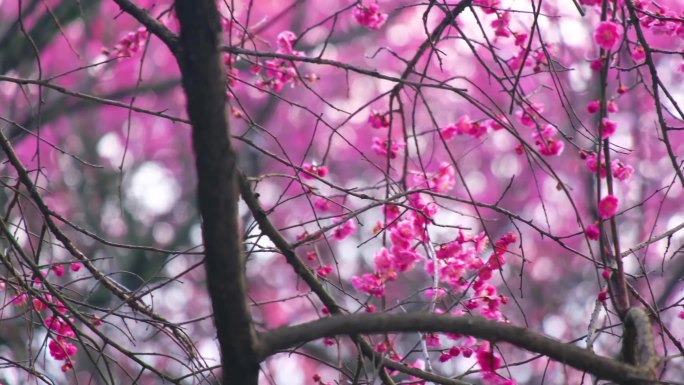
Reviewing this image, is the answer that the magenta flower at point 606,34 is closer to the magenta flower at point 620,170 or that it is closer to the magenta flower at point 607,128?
the magenta flower at point 607,128

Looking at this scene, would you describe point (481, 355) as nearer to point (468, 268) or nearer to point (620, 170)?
point (468, 268)

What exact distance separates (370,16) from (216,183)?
168cm

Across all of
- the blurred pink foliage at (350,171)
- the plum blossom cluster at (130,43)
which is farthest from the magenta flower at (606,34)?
the plum blossom cluster at (130,43)

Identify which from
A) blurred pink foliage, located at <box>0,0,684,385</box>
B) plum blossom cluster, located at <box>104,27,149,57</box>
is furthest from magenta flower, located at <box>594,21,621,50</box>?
plum blossom cluster, located at <box>104,27,149,57</box>

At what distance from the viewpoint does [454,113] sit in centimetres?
1169

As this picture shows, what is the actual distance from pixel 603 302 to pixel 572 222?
8731 millimetres

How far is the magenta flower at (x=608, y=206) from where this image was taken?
2.18m

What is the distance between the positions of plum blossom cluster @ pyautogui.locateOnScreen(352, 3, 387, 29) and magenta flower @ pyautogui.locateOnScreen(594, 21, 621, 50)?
1.00 metres

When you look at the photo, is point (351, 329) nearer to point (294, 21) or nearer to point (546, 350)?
point (546, 350)

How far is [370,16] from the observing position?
10.6 ft

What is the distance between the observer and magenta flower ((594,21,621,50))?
8.06ft

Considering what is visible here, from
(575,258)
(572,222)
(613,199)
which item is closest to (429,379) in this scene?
(613,199)

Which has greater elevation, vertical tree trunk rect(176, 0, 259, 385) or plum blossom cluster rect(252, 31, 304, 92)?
plum blossom cluster rect(252, 31, 304, 92)

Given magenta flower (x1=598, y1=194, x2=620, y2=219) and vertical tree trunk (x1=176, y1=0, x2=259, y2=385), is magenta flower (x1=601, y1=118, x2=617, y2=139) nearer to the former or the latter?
magenta flower (x1=598, y1=194, x2=620, y2=219)
